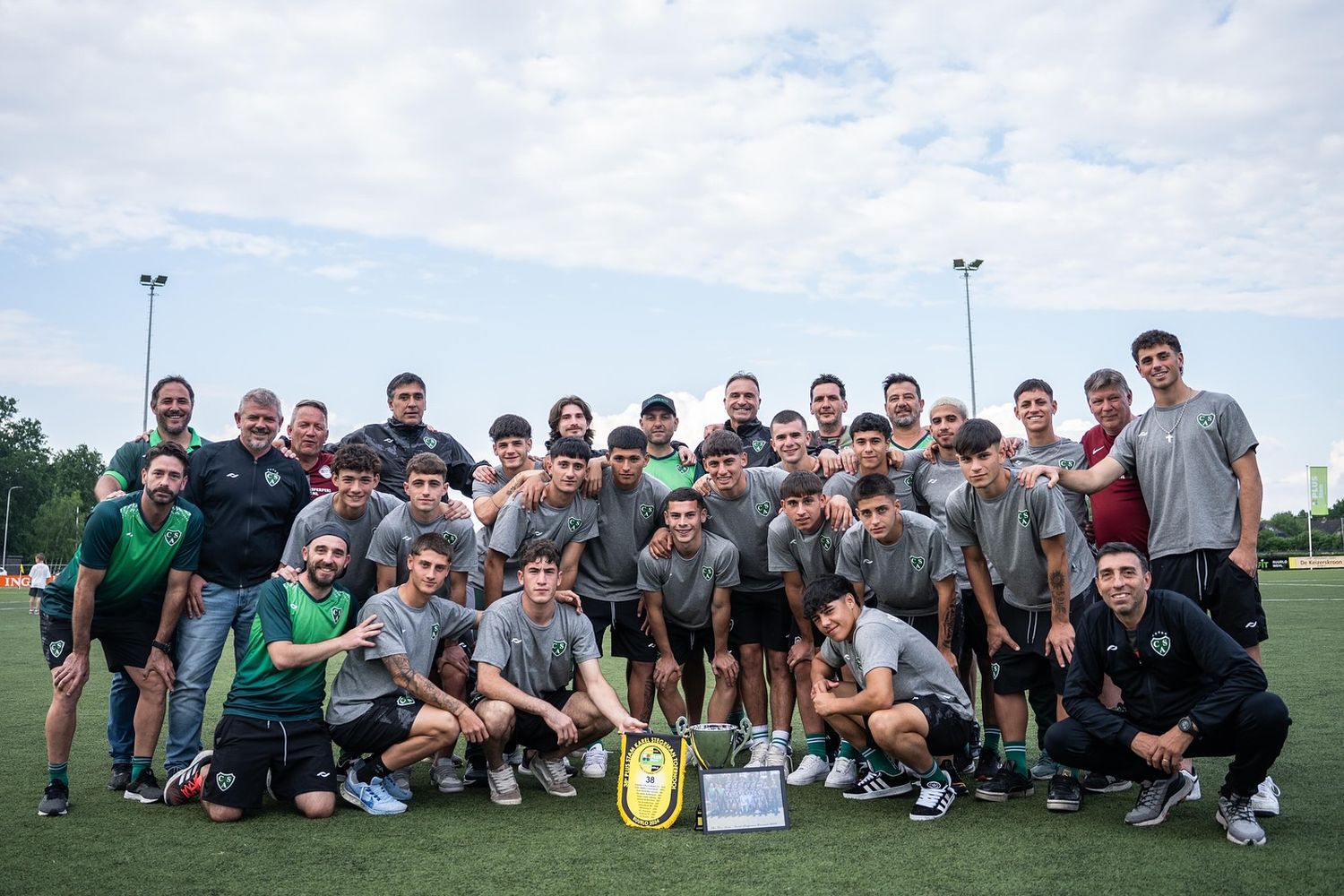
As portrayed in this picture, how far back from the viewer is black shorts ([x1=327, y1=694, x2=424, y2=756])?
216 inches

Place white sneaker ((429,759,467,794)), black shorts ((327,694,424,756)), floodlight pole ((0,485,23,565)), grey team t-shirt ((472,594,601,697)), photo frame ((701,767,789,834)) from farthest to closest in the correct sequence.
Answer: floodlight pole ((0,485,23,565)) → white sneaker ((429,759,467,794)) → grey team t-shirt ((472,594,601,697)) → black shorts ((327,694,424,756)) → photo frame ((701,767,789,834))

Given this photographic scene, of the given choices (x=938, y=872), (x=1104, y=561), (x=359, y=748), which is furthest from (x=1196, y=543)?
(x=359, y=748)

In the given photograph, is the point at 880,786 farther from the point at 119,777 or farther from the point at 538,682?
the point at 119,777

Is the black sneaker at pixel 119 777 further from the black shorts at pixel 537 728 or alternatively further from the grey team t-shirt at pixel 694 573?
the grey team t-shirt at pixel 694 573

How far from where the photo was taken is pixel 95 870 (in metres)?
4.21

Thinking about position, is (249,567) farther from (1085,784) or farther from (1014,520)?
(1085,784)

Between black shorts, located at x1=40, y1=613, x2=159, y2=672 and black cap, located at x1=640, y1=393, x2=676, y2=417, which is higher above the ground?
black cap, located at x1=640, y1=393, x2=676, y2=417

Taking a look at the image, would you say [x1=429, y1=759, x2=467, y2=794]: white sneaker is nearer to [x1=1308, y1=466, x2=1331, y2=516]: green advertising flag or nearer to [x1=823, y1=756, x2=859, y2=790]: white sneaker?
[x1=823, y1=756, x2=859, y2=790]: white sneaker

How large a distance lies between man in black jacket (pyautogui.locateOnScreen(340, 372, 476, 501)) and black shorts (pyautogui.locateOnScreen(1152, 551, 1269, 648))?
16.0 ft

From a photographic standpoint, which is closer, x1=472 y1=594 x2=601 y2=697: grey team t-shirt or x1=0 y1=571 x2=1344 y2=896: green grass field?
x1=0 y1=571 x2=1344 y2=896: green grass field

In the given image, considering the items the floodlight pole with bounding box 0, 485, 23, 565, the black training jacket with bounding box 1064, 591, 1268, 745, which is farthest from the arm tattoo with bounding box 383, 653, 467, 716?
the floodlight pole with bounding box 0, 485, 23, 565

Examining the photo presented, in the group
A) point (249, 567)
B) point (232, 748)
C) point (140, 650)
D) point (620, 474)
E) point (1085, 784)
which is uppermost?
point (620, 474)

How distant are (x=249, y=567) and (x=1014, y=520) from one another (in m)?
4.54

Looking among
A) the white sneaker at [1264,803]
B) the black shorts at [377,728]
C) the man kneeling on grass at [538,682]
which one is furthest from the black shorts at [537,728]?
the white sneaker at [1264,803]
